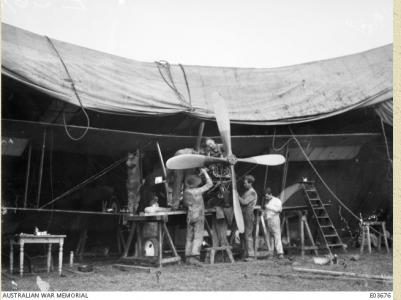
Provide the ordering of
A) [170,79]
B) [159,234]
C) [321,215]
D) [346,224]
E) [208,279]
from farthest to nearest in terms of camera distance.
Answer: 1. [346,224]
2. [321,215]
3. [170,79]
4. [159,234]
5. [208,279]

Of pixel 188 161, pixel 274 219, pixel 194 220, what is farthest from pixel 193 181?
pixel 274 219

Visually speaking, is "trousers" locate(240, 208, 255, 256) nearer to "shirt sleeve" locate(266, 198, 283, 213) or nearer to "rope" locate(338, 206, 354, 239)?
"shirt sleeve" locate(266, 198, 283, 213)

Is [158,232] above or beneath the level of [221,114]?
beneath

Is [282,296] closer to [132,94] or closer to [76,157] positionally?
[132,94]

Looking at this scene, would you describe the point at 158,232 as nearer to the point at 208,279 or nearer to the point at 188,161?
the point at 188,161

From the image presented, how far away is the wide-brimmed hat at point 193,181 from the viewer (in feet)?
34.1

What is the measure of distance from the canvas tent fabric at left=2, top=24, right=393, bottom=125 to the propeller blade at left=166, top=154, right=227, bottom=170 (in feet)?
3.31

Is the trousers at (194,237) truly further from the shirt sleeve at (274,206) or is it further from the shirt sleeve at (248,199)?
the shirt sleeve at (274,206)

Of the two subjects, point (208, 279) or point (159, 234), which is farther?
point (159, 234)

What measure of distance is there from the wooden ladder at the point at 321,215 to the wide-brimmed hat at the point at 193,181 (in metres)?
2.98

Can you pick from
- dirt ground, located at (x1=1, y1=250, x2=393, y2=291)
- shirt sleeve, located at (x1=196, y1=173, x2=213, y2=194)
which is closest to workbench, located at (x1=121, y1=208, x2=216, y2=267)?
dirt ground, located at (x1=1, y1=250, x2=393, y2=291)

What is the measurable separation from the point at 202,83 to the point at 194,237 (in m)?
3.89

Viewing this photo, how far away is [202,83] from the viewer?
40.0ft

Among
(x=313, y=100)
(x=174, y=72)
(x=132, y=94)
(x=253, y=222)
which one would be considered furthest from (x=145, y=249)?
(x=313, y=100)
